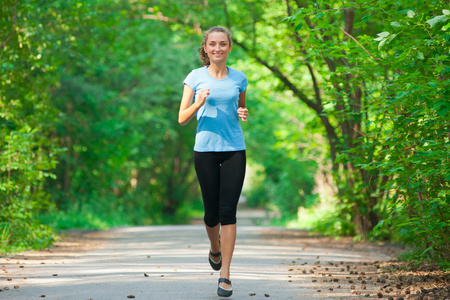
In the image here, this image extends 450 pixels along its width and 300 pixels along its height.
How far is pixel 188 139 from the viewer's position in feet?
106

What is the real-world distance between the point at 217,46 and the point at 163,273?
8.67 ft

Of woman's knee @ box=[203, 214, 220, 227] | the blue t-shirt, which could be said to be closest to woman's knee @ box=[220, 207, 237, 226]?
woman's knee @ box=[203, 214, 220, 227]

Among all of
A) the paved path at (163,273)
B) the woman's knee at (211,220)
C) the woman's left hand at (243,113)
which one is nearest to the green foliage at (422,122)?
the paved path at (163,273)

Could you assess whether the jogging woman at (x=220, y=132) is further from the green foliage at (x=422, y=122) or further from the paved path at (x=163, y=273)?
the green foliage at (x=422, y=122)

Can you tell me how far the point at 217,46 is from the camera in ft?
19.2

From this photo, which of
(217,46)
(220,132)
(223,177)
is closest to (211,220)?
(223,177)

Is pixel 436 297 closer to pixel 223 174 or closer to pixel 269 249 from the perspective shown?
pixel 223 174

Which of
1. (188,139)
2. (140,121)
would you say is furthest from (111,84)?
(188,139)

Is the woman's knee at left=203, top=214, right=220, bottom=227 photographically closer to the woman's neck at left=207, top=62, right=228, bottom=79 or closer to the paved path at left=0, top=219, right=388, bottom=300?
the paved path at left=0, top=219, right=388, bottom=300

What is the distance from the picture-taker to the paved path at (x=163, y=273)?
5.79 m

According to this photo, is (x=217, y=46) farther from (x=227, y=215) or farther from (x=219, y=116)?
(x=227, y=215)

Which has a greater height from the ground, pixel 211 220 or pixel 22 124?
pixel 22 124

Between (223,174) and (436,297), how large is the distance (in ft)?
7.00

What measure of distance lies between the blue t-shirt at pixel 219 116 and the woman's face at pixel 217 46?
0.57 ft
